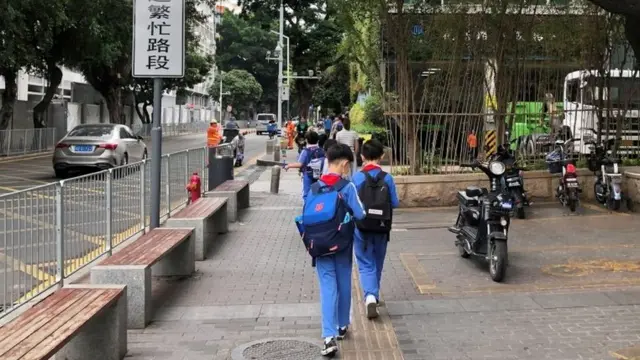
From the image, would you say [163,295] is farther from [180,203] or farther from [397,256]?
[180,203]

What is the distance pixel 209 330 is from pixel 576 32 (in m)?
9.79

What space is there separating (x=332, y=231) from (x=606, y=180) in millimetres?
7998

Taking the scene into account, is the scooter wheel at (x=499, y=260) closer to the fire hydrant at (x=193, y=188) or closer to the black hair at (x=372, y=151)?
the black hair at (x=372, y=151)

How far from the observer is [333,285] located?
4.89 meters

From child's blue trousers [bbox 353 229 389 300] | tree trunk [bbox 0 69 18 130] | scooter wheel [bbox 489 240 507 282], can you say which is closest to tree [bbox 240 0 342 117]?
tree trunk [bbox 0 69 18 130]

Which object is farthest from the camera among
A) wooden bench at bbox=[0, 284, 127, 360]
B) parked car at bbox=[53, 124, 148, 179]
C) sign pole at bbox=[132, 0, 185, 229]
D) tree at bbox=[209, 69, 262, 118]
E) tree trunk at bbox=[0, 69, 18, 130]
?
tree at bbox=[209, 69, 262, 118]

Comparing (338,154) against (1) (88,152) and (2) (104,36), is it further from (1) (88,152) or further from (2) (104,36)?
(2) (104,36)

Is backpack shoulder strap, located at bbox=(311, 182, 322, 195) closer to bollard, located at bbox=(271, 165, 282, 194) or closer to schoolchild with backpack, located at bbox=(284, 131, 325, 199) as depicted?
schoolchild with backpack, located at bbox=(284, 131, 325, 199)

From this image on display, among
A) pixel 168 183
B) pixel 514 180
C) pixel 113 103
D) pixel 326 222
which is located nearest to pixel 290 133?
pixel 113 103

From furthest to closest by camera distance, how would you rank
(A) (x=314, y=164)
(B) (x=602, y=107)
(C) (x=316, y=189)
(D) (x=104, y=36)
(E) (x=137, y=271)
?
(D) (x=104, y=36) → (B) (x=602, y=107) → (A) (x=314, y=164) → (E) (x=137, y=271) → (C) (x=316, y=189)

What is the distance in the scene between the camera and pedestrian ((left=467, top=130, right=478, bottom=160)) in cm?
1238

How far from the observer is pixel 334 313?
4.84m

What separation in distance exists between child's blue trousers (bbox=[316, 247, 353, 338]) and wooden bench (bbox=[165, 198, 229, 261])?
11.2 ft

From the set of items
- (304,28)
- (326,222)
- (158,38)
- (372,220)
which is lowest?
(372,220)
